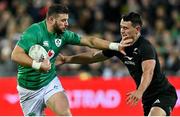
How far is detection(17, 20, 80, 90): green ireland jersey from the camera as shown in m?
10.4

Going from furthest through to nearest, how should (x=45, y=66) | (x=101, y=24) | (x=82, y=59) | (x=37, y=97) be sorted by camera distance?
(x=101, y=24) < (x=82, y=59) < (x=37, y=97) < (x=45, y=66)

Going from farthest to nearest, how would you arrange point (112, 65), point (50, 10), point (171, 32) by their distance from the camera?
point (171, 32)
point (112, 65)
point (50, 10)

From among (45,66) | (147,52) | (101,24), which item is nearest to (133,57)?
(147,52)

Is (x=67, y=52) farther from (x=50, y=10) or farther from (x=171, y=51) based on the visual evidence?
(x=50, y=10)

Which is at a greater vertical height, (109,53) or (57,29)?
(57,29)

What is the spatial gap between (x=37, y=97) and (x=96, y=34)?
747 cm

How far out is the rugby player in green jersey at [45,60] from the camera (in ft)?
33.6

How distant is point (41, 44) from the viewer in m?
10.4

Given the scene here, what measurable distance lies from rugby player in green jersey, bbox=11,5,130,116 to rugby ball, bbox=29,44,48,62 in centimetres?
6

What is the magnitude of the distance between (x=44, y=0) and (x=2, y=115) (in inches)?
166

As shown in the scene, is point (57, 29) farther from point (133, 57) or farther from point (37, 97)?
point (133, 57)

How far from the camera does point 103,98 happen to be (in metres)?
15.3

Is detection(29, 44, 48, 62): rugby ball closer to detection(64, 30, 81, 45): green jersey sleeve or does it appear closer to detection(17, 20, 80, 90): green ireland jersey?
detection(17, 20, 80, 90): green ireland jersey

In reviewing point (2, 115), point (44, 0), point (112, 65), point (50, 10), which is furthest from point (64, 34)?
point (44, 0)
